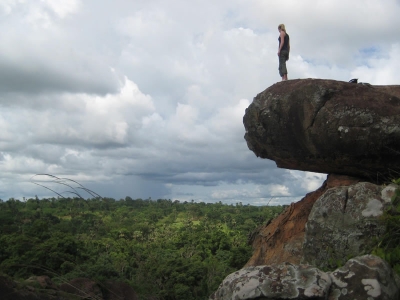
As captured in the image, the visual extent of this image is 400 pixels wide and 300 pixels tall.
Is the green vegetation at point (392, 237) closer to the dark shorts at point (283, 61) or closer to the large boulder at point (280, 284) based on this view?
the large boulder at point (280, 284)

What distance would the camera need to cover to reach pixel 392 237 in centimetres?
653

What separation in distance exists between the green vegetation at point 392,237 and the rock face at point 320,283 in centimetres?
101

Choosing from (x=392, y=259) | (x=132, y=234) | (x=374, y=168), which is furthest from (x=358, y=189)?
(x=132, y=234)

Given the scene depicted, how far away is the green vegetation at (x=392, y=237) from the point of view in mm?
5914

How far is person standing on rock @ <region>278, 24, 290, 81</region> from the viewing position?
1313 cm

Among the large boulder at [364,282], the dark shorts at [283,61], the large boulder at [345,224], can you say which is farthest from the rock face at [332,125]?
the large boulder at [364,282]

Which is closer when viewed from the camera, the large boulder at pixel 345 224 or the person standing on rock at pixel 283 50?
the large boulder at pixel 345 224

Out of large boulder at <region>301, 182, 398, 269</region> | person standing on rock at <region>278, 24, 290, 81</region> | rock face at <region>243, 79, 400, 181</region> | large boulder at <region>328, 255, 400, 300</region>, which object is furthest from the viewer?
person standing on rock at <region>278, 24, 290, 81</region>

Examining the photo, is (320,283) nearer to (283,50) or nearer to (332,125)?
(332,125)

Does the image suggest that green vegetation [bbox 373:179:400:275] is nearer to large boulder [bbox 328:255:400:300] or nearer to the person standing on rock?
large boulder [bbox 328:255:400:300]

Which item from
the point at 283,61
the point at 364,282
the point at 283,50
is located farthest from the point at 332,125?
the point at 364,282

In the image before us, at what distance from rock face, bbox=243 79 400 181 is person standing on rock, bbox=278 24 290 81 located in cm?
112

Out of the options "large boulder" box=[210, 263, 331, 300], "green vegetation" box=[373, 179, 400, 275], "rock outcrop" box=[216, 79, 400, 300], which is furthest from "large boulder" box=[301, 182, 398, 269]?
"large boulder" box=[210, 263, 331, 300]

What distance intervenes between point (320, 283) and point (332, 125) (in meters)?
6.77
